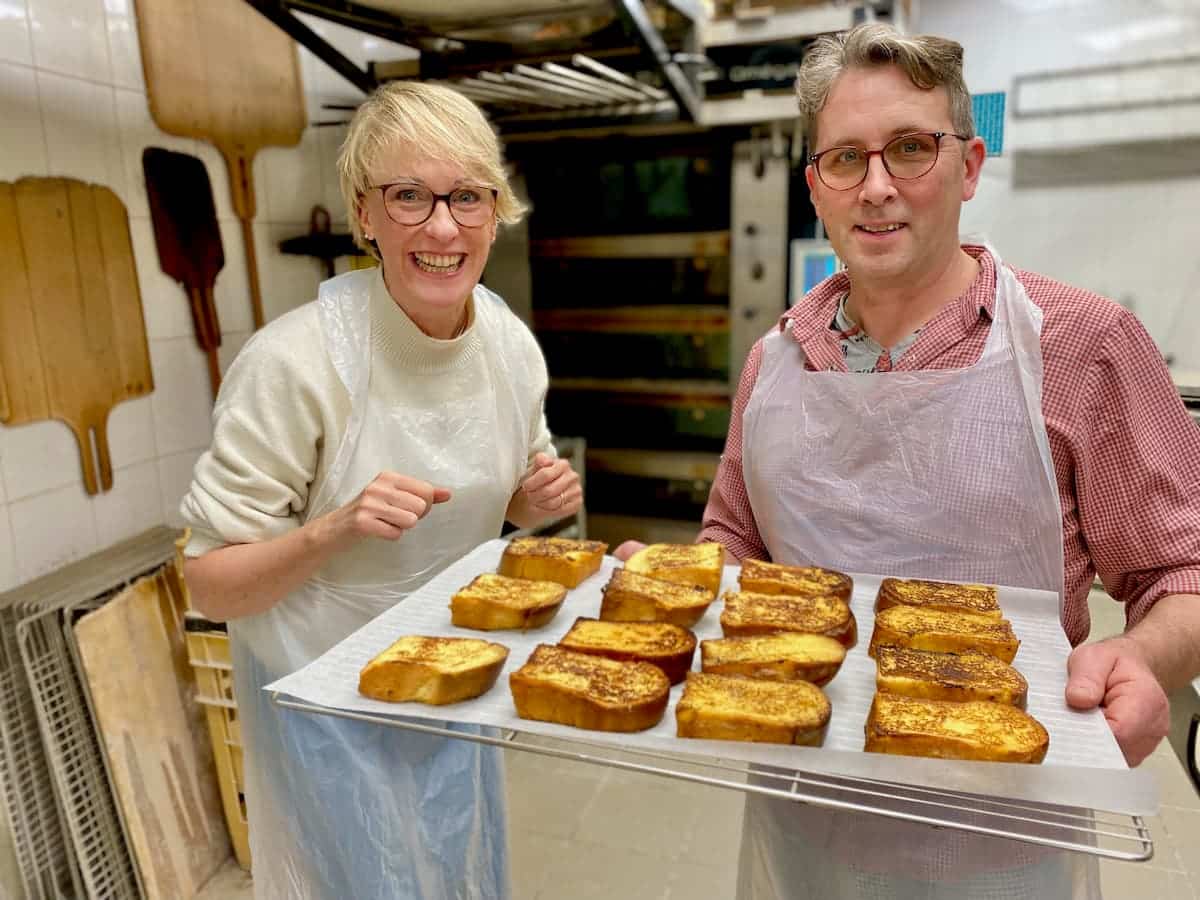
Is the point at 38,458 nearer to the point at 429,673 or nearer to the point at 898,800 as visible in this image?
the point at 429,673

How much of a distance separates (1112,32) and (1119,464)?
308 cm

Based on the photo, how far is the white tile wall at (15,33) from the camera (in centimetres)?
197

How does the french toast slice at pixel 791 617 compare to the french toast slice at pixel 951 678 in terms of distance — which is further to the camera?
the french toast slice at pixel 791 617

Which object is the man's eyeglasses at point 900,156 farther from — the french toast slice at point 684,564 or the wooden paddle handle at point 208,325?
the wooden paddle handle at point 208,325

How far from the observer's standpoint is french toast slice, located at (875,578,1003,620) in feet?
3.74

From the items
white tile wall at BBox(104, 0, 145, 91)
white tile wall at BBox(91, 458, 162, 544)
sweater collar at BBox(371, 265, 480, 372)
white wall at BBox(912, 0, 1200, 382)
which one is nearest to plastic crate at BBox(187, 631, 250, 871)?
white tile wall at BBox(91, 458, 162, 544)

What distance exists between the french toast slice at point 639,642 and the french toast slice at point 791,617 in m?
0.07

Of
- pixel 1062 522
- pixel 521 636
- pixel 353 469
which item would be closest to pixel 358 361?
pixel 353 469

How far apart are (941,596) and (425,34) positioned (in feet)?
7.26

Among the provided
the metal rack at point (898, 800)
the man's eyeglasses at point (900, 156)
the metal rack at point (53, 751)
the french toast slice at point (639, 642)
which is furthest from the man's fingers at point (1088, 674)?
the metal rack at point (53, 751)

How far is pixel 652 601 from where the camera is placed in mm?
1256

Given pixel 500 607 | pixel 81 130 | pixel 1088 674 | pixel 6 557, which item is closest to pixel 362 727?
pixel 500 607

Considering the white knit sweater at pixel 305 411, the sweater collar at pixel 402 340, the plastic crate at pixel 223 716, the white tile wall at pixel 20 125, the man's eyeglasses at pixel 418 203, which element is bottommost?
the plastic crate at pixel 223 716

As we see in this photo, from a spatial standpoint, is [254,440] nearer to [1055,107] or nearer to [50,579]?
[50,579]
